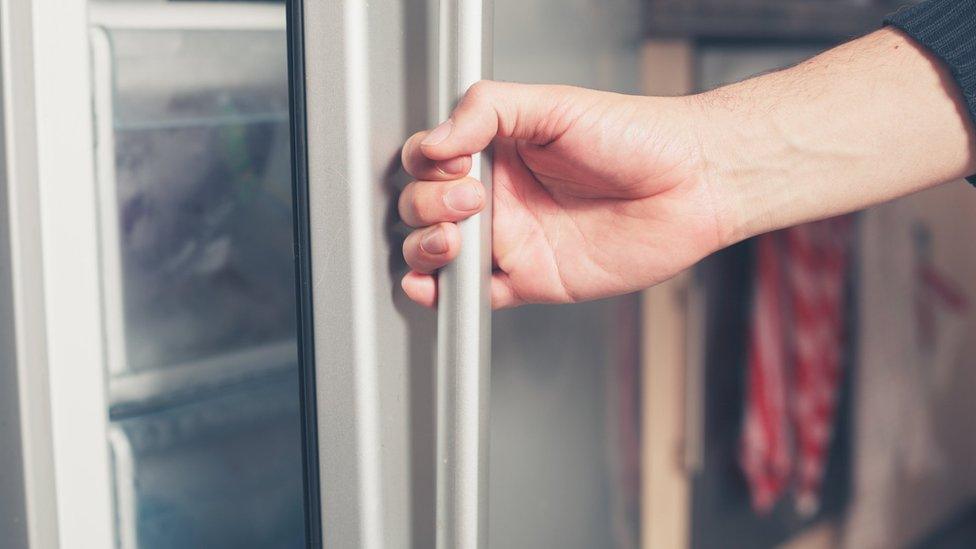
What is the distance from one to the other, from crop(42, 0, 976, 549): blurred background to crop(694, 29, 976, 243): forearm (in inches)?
9.1

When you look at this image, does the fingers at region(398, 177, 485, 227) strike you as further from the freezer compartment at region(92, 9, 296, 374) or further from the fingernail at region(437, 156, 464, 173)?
the freezer compartment at region(92, 9, 296, 374)

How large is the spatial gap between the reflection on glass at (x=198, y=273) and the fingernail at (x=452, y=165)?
0.32 m

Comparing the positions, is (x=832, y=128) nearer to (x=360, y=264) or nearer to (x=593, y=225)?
(x=593, y=225)

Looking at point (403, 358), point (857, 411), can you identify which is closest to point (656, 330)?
point (857, 411)

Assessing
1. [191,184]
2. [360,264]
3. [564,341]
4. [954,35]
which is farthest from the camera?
[564,341]

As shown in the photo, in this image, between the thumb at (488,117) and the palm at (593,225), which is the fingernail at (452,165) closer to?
the thumb at (488,117)

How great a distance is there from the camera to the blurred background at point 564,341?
793 mm

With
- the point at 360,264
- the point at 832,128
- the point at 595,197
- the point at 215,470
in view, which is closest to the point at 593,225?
the point at 595,197

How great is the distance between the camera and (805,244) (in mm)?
1640

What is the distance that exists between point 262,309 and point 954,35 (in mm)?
659

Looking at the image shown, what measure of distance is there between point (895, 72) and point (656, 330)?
0.68m

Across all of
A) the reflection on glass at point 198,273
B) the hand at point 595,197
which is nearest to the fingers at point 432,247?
the hand at point 595,197

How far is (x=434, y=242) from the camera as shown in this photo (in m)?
0.49

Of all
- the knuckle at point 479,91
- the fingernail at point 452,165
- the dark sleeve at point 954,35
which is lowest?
the fingernail at point 452,165
